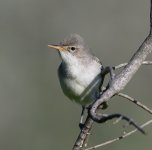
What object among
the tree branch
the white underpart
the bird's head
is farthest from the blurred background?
the tree branch

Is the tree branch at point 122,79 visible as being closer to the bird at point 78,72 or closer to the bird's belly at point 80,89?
the bird at point 78,72

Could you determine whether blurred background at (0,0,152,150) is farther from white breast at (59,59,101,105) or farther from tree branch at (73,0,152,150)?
tree branch at (73,0,152,150)

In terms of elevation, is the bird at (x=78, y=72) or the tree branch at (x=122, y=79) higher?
the tree branch at (x=122, y=79)

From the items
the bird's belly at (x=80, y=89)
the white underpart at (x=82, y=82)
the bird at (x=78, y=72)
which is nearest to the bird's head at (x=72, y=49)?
the bird at (x=78, y=72)

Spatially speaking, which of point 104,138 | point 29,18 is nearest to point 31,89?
point 104,138

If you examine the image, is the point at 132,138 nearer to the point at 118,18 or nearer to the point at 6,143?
the point at 6,143
